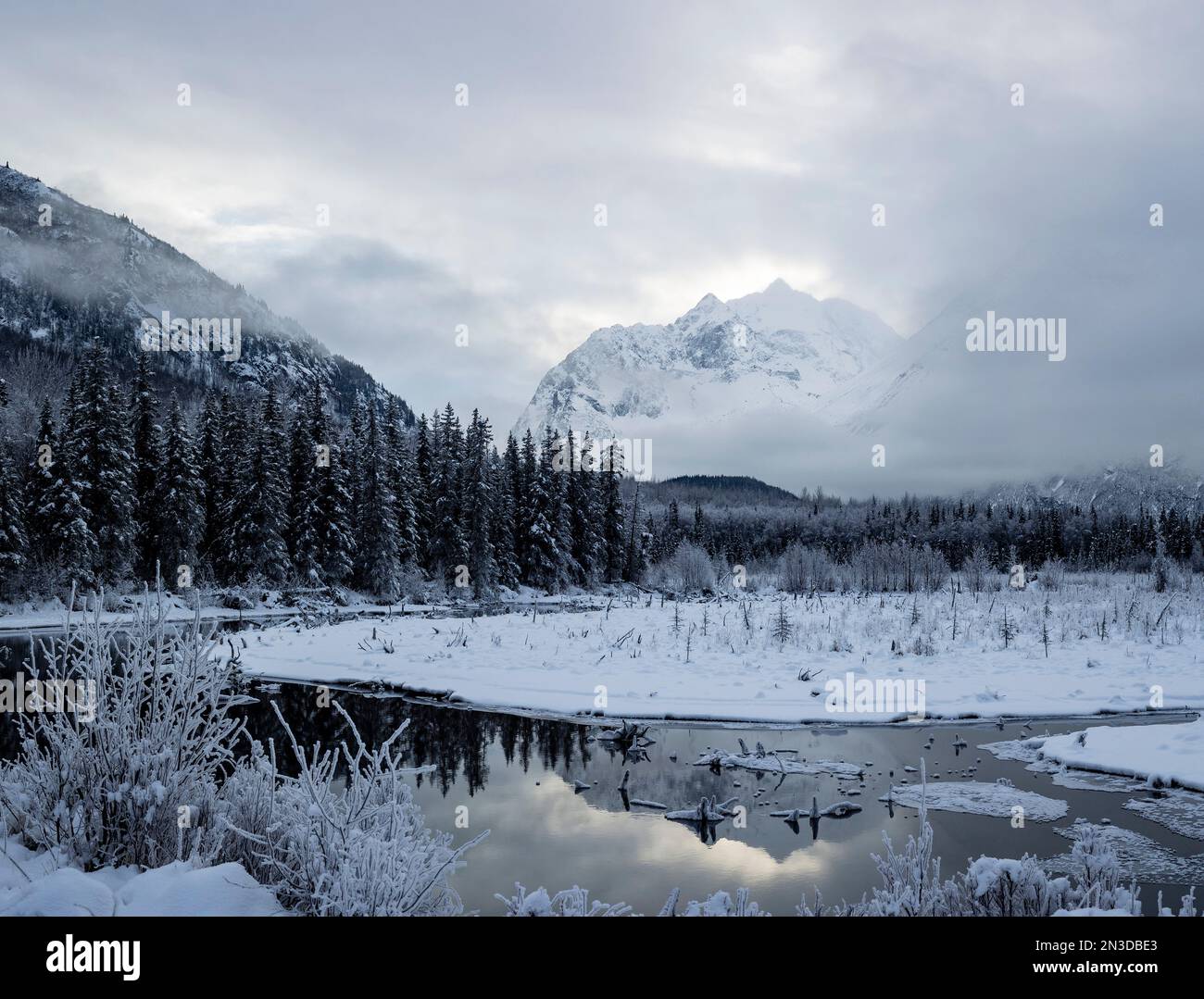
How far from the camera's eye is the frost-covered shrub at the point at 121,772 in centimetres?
576

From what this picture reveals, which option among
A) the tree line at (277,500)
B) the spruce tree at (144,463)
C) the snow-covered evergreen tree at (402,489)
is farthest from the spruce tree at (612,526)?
the spruce tree at (144,463)

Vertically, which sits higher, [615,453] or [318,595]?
[615,453]

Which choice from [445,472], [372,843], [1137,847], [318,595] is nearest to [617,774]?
[1137,847]

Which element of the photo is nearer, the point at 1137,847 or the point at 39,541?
the point at 1137,847

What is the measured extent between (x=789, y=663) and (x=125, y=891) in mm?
18194

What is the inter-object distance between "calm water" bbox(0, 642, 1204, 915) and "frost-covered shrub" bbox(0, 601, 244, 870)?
3.14 m

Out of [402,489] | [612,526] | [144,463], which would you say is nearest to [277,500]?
[144,463]

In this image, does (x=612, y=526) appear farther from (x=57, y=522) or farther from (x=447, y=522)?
(x=57, y=522)

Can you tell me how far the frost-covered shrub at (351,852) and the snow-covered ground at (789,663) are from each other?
11.4 m

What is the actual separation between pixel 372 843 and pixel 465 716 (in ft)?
41.7

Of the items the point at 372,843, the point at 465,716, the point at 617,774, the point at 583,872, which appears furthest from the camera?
the point at 465,716
